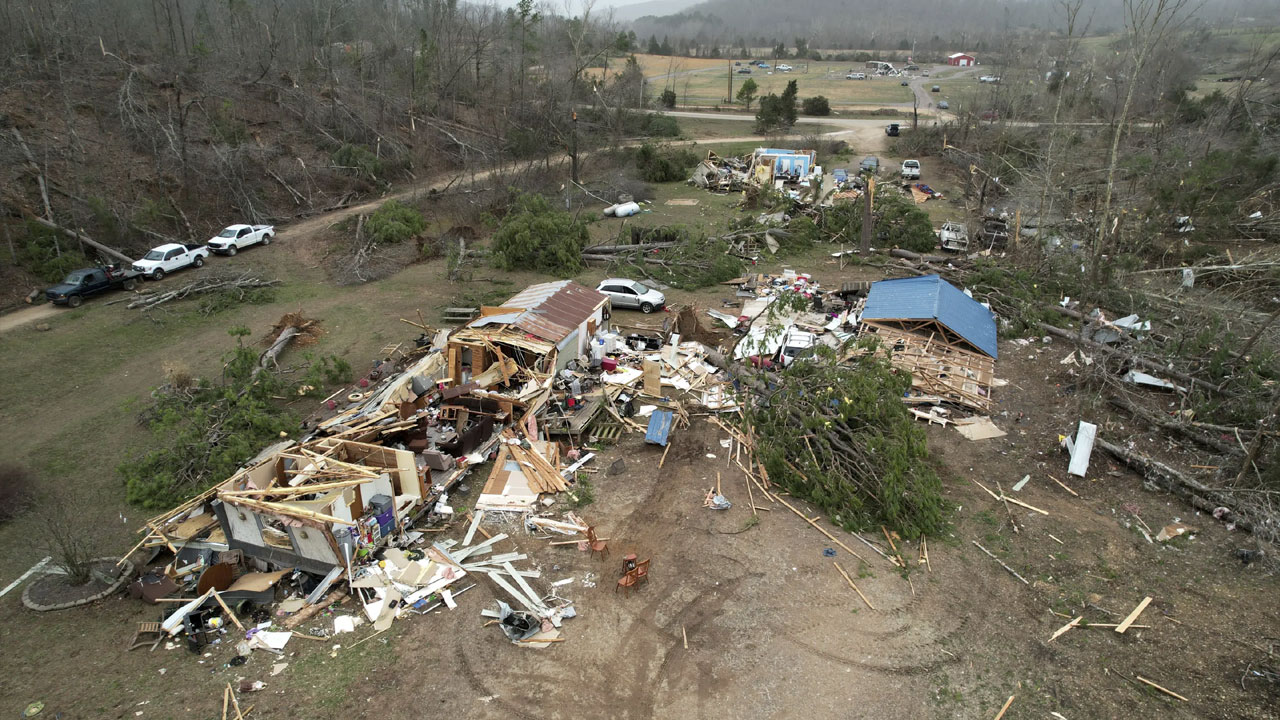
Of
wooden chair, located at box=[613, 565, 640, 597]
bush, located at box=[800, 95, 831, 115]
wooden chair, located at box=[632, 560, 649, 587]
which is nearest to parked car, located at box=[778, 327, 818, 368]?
wooden chair, located at box=[632, 560, 649, 587]

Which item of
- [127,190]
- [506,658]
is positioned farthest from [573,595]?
[127,190]

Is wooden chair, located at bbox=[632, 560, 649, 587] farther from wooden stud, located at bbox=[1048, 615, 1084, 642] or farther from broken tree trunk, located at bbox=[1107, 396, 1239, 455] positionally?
broken tree trunk, located at bbox=[1107, 396, 1239, 455]

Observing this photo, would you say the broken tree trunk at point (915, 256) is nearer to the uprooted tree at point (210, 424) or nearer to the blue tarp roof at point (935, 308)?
the blue tarp roof at point (935, 308)

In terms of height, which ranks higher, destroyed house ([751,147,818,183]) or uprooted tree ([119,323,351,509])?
destroyed house ([751,147,818,183])

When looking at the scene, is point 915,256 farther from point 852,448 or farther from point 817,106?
point 817,106

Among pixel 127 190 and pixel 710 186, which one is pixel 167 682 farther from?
pixel 710 186

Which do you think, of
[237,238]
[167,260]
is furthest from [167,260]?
[237,238]

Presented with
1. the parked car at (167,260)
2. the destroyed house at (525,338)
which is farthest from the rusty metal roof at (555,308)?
the parked car at (167,260)
